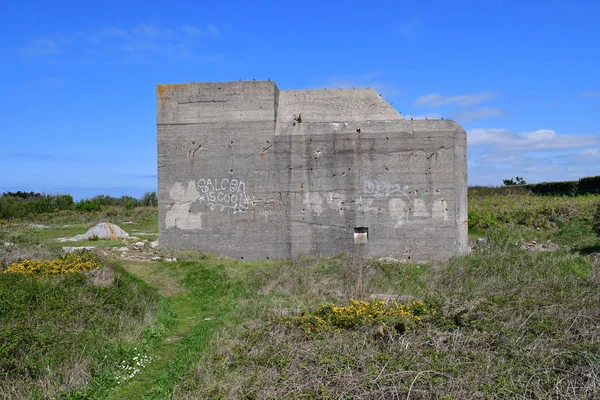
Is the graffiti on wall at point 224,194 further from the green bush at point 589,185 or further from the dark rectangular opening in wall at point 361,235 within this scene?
the green bush at point 589,185

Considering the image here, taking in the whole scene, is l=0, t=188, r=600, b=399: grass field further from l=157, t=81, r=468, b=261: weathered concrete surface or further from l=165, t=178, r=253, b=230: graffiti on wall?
l=165, t=178, r=253, b=230: graffiti on wall

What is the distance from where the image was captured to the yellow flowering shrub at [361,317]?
248 inches

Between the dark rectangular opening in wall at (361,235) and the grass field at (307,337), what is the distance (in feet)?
8.61

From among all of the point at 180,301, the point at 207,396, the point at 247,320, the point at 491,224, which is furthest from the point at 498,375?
the point at 491,224

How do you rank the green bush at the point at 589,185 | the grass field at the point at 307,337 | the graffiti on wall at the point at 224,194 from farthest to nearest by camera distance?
the green bush at the point at 589,185 < the graffiti on wall at the point at 224,194 < the grass field at the point at 307,337

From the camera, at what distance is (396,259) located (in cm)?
1330

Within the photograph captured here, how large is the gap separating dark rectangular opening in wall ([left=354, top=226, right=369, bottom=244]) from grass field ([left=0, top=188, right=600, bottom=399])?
2.62 metres

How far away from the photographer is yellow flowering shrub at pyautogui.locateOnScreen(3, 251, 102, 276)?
Result: 9.85 metres

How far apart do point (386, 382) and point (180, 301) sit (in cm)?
629

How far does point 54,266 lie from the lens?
10086 millimetres

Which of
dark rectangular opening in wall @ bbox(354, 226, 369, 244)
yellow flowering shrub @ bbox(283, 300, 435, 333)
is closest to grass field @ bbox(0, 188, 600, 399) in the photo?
yellow flowering shrub @ bbox(283, 300, 435, 333)

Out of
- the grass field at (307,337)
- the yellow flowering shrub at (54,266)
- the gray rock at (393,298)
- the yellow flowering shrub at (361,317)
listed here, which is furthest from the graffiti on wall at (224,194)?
the yellow flowering shrub at (361,317)

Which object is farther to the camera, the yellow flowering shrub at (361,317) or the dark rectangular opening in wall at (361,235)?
the dark rectangular opening in wall at (361,235)

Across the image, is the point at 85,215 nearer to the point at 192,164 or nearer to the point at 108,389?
the point at 192,164
